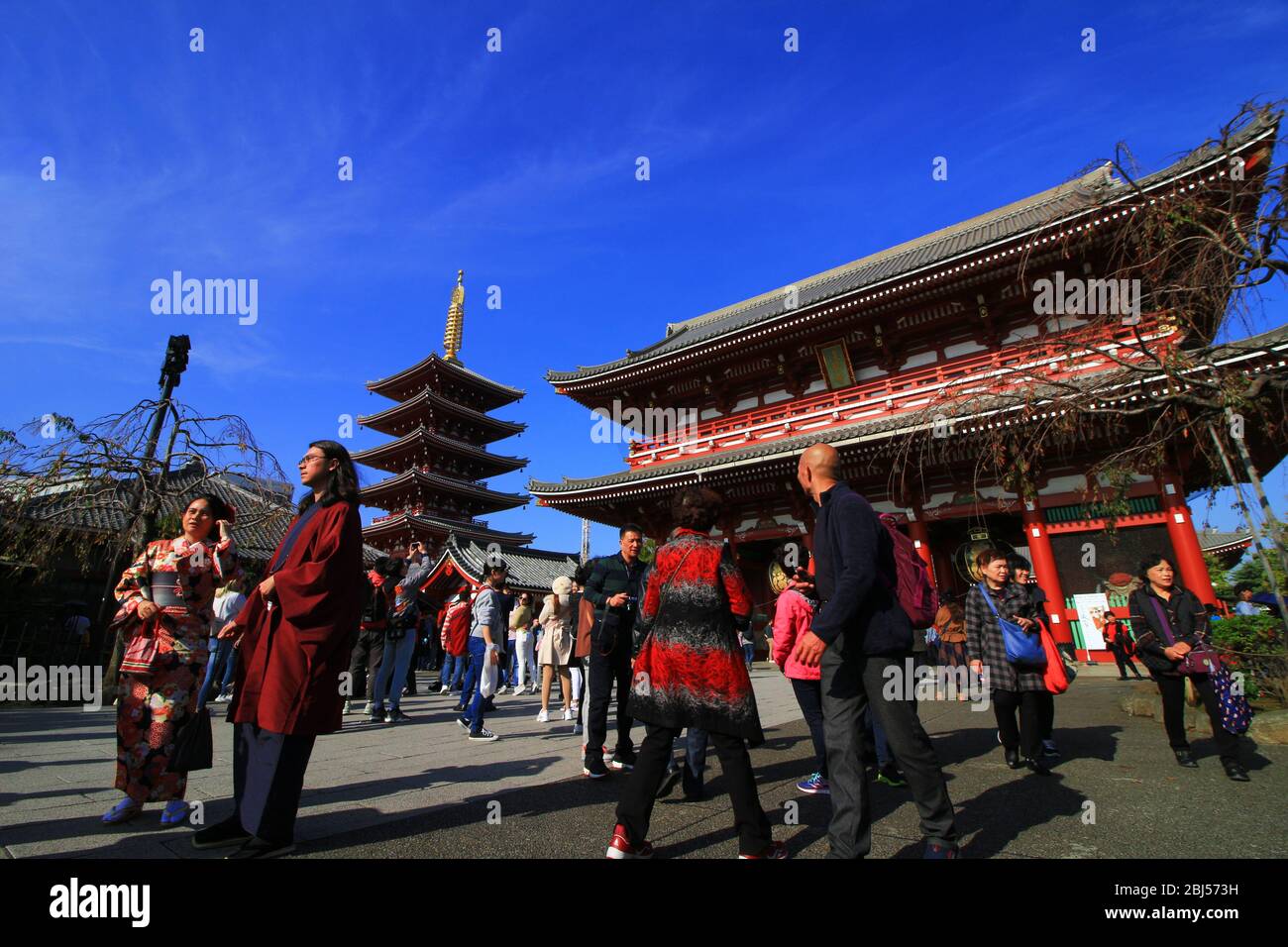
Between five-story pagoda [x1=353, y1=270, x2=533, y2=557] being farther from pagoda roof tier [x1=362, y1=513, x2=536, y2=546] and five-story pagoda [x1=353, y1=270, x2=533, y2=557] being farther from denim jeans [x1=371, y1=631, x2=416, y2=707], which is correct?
denim jeans [x1=371, y1=631, x2=416, y2=707]

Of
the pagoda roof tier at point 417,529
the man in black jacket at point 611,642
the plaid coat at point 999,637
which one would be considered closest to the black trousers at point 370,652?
the man in black jacket at point 611,642

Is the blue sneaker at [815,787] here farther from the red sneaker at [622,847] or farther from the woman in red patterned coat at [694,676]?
the red sneaker at [622,847]

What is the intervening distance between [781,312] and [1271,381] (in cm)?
978

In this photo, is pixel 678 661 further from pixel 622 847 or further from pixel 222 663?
pixel 222 663

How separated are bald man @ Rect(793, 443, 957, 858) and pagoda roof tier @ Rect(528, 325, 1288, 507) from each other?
5.47 meters

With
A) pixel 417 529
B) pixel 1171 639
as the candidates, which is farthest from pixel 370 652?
pixel 417 529

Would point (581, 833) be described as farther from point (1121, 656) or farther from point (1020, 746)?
point (1121, 656)

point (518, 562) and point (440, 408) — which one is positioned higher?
point (440, 408)

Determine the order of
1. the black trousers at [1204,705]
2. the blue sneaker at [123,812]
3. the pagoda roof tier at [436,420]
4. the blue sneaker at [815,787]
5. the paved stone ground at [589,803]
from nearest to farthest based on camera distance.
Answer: the paved stone ground at [589,803] < the blue sneaker at [123,812] < the blue sneaker at [815,787] < the black trousers at [1204,705] < the pagoda roof tier at [436,420]

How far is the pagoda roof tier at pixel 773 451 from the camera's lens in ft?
27.9

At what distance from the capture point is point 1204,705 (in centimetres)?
431

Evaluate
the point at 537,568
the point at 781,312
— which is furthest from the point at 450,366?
the point at 781,312

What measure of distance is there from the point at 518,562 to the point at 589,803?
851 inches
